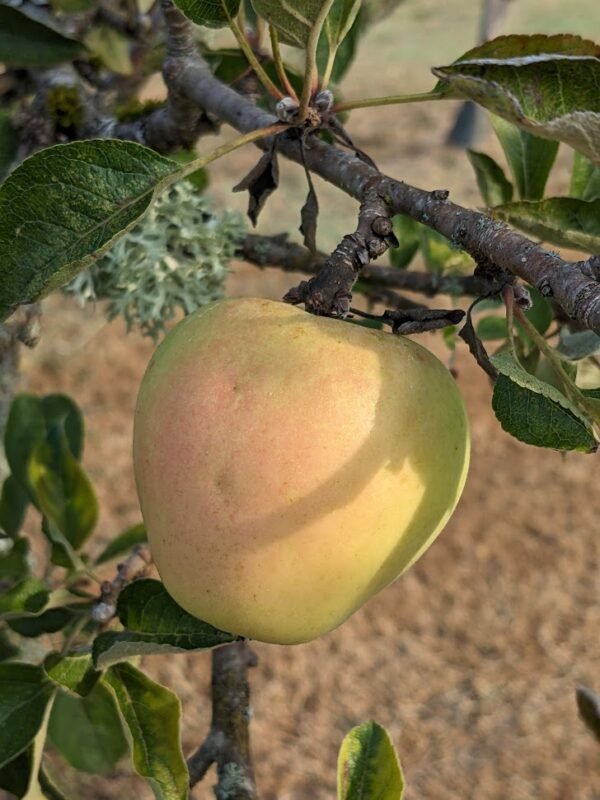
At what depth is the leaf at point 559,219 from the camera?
50cm

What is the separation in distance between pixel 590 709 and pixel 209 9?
19.9 inches

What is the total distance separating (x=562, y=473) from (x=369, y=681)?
76 centimetres

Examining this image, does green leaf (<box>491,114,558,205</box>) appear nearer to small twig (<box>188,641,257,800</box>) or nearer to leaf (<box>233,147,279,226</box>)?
leaf (<box>233,147,279,226</box>)

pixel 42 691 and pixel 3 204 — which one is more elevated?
pixel 3 204

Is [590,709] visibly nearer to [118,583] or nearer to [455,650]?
[118,583]

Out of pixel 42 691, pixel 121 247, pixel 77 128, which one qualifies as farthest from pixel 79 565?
pixel 77 128

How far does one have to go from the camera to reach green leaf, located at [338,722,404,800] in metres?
0.53

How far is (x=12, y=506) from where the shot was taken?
891 mm

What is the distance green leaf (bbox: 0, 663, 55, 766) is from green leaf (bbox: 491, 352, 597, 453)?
0.39m

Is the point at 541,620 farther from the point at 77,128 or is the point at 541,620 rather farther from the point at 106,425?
the point at 77,128

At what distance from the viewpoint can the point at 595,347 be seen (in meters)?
0.60

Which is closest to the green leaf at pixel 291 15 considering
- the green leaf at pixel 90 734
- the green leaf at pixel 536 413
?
the green leaf at pixel 536 413

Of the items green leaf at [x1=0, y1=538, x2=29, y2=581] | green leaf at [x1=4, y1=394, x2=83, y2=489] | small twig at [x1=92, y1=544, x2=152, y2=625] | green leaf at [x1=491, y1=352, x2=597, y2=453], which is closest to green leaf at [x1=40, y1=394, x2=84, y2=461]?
green leaf at [x1=4, y1=394, x2=83, y2=489]

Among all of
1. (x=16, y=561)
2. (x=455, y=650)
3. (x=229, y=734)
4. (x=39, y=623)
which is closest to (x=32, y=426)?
(x=16, y=561)
